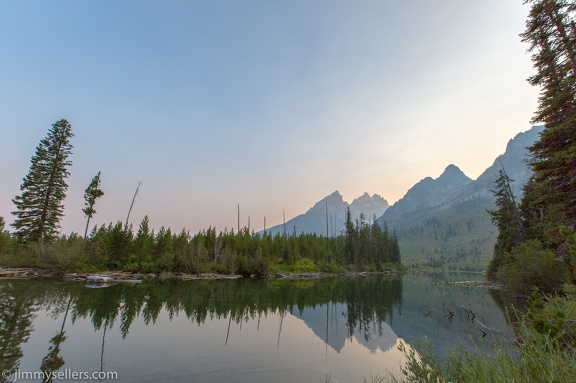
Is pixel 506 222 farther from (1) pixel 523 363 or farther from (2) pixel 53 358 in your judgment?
(2) pixel 53 358

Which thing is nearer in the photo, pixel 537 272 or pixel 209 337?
pixel 209 337

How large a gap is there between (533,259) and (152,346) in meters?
29.3

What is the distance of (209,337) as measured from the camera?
39.8ft

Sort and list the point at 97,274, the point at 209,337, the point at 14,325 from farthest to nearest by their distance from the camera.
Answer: the point at 97,274
the point at 209,337
the point at 14,325

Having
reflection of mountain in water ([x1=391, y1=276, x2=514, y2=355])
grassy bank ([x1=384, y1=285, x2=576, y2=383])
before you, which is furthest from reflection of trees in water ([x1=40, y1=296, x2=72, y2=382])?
reflection of mountain in water ([x1=391, y1=276, x2=514, y2=355])

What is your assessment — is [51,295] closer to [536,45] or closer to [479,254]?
[536,45]

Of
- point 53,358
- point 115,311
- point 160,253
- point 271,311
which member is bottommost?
point 271,311

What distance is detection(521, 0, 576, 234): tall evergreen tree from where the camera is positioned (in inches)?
584

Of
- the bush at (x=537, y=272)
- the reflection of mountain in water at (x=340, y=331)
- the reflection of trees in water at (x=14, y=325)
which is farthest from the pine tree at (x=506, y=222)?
the reflection of trees in water at (x=14, y=325)

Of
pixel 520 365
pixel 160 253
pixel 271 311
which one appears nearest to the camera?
pixel 520 365

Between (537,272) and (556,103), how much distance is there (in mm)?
15125

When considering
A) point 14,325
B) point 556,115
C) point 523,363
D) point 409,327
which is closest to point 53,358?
point 14,325

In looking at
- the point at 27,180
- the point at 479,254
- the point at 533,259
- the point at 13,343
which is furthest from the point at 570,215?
the point at 479,254

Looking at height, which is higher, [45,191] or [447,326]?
[45,191]
